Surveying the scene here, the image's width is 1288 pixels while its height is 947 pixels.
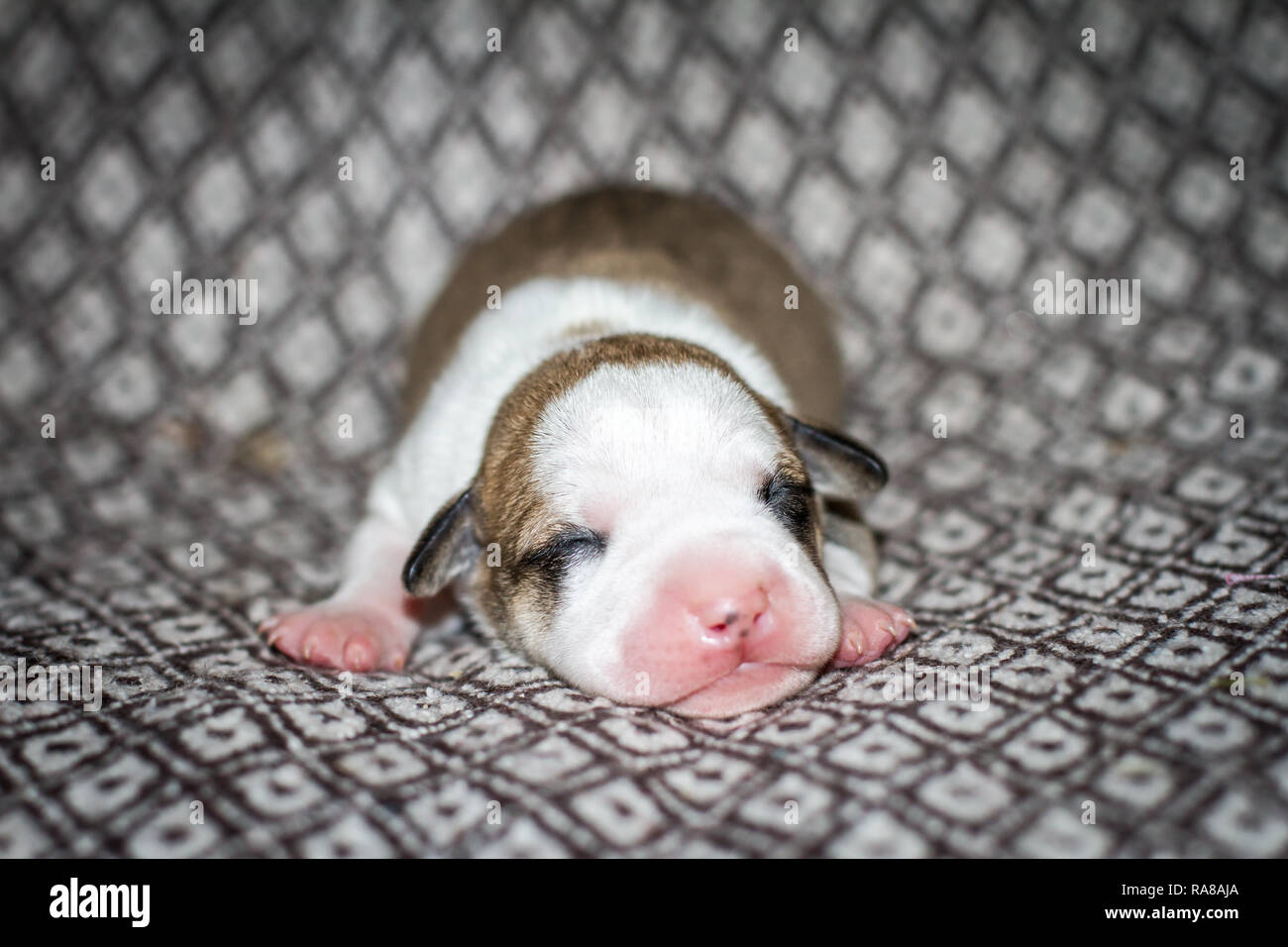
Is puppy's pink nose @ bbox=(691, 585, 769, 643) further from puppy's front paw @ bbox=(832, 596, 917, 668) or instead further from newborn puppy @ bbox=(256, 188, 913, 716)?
puppy's front paw @ bbox=(832, 596, 917, 668)

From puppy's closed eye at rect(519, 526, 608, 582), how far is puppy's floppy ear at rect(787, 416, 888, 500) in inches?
23.1

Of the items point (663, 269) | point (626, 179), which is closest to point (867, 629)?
point (663, 269)

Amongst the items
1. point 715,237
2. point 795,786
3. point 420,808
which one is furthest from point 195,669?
point 715,237

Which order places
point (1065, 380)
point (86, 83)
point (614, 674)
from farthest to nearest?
point (86, 83) < point (1065, 380) < point (614, 674)

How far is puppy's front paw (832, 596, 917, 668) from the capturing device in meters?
2.14

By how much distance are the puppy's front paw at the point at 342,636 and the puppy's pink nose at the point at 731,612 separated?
2.95 ft

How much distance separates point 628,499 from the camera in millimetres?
1977

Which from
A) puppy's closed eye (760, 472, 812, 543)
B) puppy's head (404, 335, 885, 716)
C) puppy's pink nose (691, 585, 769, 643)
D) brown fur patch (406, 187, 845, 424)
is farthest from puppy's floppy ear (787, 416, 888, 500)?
puppy's pink nose (691, 585, 769, 643)

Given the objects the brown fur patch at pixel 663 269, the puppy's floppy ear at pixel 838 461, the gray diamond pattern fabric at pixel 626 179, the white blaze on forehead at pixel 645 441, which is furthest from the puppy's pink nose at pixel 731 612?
the brown fur patch at pixel 663 269

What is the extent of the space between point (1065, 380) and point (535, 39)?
94.8 inches
